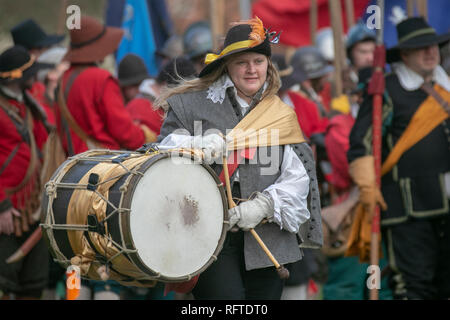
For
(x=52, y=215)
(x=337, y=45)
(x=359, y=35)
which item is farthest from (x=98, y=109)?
(x=359, y=35)

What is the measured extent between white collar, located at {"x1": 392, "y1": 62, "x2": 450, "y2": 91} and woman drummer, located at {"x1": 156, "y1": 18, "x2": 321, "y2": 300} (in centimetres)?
198

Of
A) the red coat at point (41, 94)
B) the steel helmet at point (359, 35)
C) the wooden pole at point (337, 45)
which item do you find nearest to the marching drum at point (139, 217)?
the red coat at point (41, 94)

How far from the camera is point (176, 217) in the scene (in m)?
4.23

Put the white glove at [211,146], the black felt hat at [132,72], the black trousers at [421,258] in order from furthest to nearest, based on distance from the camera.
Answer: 1. the black felt hat at [132,72]
2. the black trousers at [421,258]
3. the white glove at [211,146]

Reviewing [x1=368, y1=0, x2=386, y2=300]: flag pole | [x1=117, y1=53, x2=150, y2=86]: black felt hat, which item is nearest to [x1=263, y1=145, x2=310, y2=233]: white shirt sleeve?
[x1=368, y1=0, x2=386, y2=300]: flag pole

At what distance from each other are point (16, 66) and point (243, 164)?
304 centimetres

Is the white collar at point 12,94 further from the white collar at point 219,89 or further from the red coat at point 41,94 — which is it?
the white collar at point 219,89

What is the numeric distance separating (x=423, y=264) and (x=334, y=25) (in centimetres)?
353

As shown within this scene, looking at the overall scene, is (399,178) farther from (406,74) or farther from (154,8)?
(154,8)

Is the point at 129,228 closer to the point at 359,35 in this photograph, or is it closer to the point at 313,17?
the point at 359,35

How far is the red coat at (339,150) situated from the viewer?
7605mm

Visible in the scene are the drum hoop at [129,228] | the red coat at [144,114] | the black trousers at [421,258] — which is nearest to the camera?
the drum hoop at [129,228]

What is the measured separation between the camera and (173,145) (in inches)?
176

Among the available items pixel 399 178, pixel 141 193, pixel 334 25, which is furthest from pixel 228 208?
pixel 334 25
